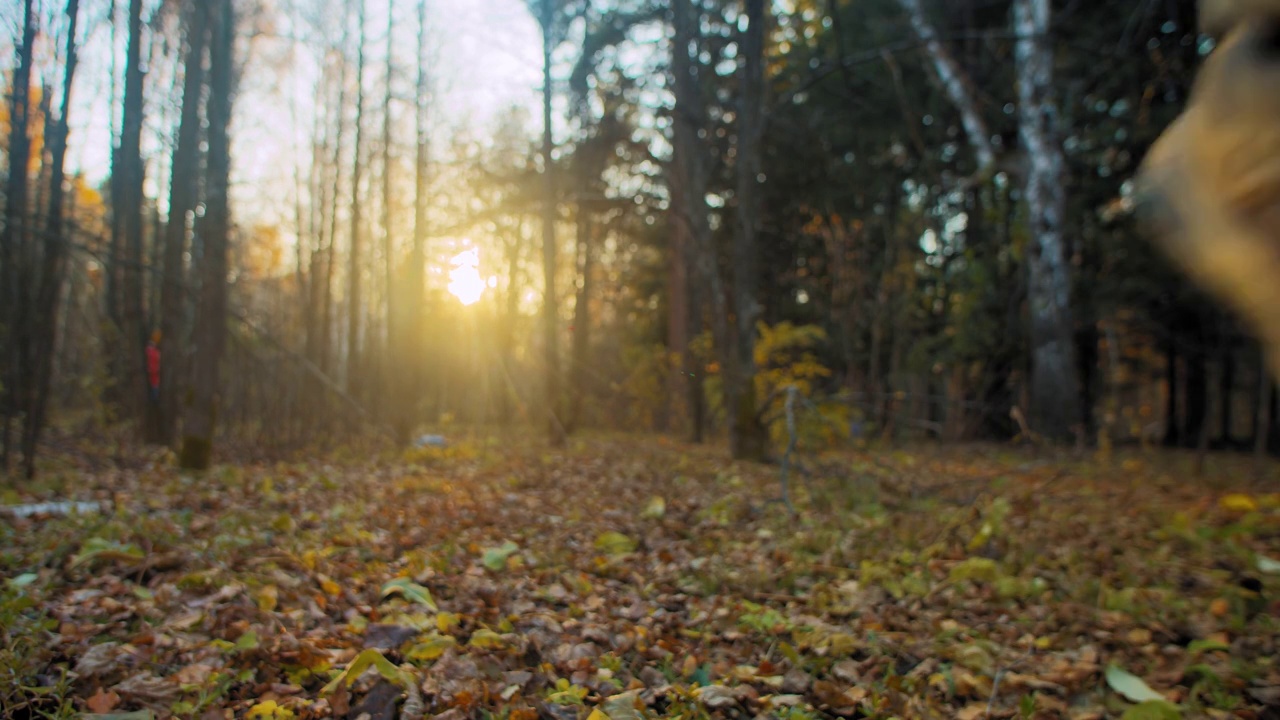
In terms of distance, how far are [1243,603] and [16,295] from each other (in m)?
9.08

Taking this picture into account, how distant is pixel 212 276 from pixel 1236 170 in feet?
28.5

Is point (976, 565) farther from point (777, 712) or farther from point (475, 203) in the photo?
point (475, 203)

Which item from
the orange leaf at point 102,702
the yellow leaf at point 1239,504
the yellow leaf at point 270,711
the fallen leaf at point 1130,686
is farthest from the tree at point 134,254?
the yellow leaf at point 1239,504

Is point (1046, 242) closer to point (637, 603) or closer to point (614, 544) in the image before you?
point (614, 544)

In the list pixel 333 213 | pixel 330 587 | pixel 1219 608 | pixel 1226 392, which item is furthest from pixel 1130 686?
pixel 333 213

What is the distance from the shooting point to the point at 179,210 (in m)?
9.09

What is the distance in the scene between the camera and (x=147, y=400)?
9.56 meters

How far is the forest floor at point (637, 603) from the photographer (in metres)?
2.74

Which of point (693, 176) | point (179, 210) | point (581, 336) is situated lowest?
point (581, 336)

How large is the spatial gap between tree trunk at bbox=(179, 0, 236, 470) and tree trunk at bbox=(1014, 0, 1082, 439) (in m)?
10.3

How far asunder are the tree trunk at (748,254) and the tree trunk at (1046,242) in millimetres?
4422

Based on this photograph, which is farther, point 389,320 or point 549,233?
point 389,320

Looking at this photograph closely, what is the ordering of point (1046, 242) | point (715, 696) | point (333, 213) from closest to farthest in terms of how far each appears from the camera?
point (715, 696) → point (1046, 242) → point (333, 213)

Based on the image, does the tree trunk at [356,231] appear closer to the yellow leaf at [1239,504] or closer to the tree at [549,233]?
the tree at [549,233]
